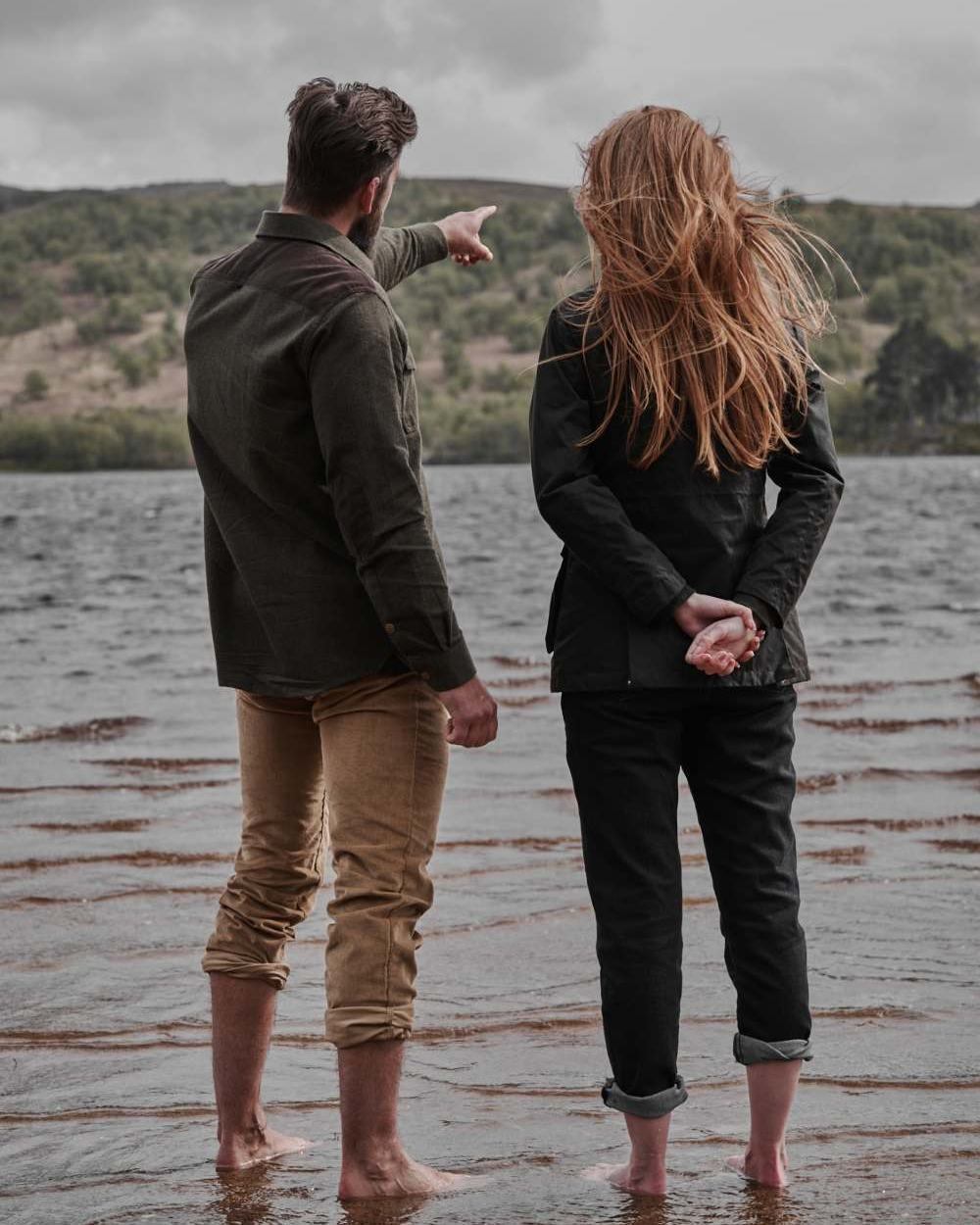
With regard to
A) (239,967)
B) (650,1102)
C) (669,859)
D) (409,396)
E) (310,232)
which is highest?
(310,232)

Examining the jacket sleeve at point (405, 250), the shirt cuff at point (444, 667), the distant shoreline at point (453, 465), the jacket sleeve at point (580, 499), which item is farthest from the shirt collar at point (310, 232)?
the distant shoreline at point (453, 465)

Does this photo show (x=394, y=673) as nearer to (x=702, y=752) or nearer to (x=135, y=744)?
(x=702, y=752)

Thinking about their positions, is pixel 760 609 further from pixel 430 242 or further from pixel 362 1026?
pixel 430 242

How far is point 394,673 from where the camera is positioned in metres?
3.56

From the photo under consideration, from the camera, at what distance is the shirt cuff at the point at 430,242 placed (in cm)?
426

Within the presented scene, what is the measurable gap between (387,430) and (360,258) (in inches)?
19.4

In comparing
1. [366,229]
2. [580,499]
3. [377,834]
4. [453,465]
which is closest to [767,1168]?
[377,834]

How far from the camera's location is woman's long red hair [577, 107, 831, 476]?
351 cm

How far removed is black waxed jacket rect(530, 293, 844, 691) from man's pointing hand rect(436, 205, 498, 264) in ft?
2.54

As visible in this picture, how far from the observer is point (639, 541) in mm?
3488

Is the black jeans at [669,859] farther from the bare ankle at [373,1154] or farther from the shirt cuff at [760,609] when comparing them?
the bare ankle at [373,1154]

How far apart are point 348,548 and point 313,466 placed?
0.20 metres

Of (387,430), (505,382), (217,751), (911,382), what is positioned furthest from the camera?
(505,382)

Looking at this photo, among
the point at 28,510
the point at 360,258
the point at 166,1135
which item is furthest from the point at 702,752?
the point at 28,510
